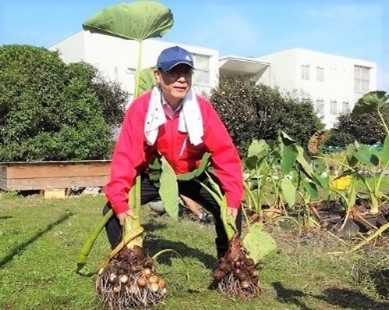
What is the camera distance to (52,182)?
338 inches

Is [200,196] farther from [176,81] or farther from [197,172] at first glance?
[176,81]

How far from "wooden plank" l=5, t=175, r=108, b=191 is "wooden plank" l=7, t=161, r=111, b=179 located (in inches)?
1.9

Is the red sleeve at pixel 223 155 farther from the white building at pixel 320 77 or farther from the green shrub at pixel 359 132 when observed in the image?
the white building at pixel 320 77

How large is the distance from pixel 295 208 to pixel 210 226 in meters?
1.19

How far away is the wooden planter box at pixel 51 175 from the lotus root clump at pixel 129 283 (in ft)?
19.4

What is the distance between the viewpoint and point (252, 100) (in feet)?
65.9

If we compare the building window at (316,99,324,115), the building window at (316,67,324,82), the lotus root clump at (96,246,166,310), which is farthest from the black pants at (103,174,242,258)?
the building window at (316,67,324,82)

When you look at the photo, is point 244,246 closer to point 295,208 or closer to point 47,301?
point 47,301

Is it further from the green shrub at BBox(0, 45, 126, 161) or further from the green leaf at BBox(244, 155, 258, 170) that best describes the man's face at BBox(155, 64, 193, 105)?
the green shrub at BBox(0, 45, 126, 161)

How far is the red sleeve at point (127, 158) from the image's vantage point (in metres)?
2.85

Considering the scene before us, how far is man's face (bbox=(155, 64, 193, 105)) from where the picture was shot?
2.88 meters

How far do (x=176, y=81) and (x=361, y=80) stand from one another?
3299cm

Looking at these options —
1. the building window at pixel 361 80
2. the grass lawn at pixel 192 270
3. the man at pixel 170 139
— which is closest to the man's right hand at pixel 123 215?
the man at pixel 170 139

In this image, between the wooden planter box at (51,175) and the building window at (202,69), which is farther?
the building window at (202,69)
